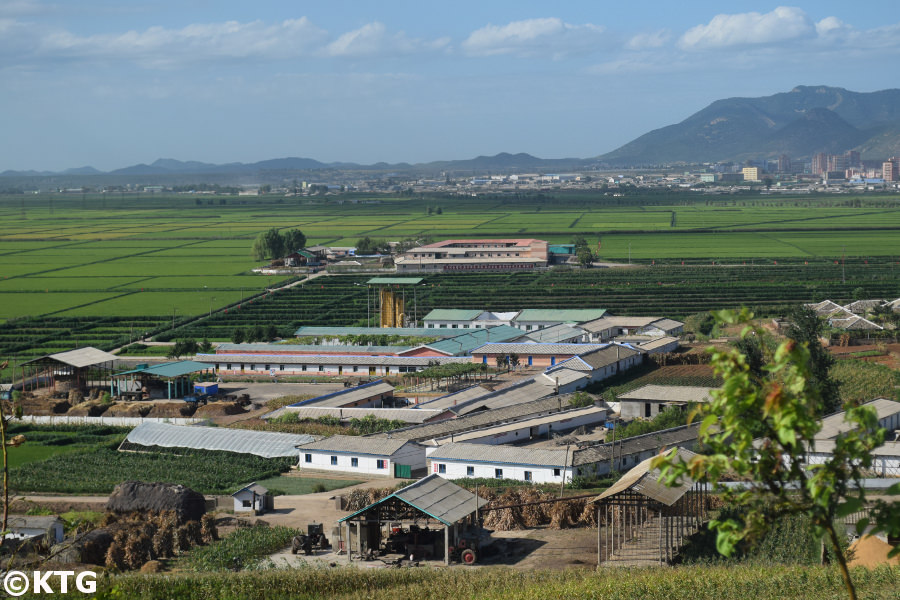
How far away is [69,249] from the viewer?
3004 inches

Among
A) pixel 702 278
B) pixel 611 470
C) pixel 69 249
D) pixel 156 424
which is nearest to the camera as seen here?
pixel 611 470

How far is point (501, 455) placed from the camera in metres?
19.9

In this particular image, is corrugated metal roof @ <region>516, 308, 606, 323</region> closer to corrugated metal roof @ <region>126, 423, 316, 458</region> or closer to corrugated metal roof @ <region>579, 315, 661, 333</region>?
corrugated metal roof @ <region>579, 315, 661, 333</region>

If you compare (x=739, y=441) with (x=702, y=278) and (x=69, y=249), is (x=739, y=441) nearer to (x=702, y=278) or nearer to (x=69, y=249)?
(x=702, y=278)

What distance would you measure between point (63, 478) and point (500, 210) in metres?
101

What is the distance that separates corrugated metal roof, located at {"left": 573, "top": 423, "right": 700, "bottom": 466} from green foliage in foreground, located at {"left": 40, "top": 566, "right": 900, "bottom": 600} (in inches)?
257

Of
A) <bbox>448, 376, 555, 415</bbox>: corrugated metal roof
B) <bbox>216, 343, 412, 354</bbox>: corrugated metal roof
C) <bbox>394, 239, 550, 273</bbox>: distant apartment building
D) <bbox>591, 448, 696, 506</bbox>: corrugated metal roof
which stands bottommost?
<bbox>448, 376, 555, 415</bbox>: corrugated metal roof

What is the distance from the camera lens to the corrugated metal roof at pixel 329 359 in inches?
1261

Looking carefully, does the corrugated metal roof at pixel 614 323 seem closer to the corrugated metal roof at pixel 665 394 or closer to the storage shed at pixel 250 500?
the corrugated metal roof at pixel 665 394

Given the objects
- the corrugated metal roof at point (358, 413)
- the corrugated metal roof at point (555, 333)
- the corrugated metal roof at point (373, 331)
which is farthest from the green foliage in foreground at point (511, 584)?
the corrugated metal roof at point (373, 331)

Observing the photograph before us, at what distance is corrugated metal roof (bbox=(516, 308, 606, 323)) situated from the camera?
38.5m

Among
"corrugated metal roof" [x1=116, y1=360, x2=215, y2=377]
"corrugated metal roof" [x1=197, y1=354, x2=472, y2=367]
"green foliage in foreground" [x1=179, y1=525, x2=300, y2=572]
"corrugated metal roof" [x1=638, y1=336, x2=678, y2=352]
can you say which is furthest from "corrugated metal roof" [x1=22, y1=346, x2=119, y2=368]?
"corrugated metal roof" [x1=638, y1=336, x2=678, y2=352]

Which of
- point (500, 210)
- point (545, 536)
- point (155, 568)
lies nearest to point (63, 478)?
point (155, 568)

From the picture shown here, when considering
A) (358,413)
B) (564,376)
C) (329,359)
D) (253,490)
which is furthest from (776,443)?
(329,359)
